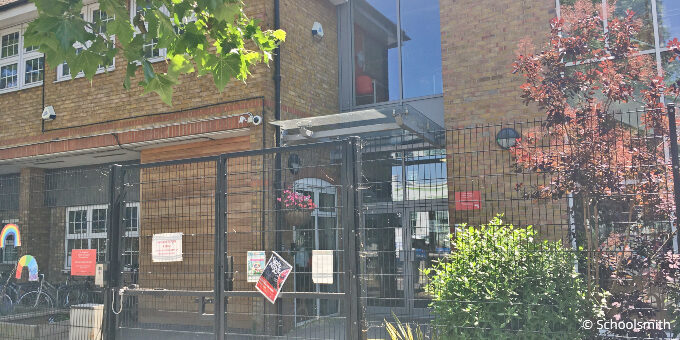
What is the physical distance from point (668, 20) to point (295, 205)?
661 cm

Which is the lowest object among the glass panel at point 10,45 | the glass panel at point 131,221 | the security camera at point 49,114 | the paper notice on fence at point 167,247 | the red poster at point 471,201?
the paper notice on fence at point 167,247

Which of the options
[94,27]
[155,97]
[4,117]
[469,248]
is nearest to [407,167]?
[469,248]

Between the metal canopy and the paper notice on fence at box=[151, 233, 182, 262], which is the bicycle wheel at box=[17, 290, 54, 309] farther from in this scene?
the paper notice on fence at box=[151, 233, 182, 262]

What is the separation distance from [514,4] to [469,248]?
213 inches

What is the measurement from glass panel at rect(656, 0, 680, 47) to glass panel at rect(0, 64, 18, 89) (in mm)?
13551

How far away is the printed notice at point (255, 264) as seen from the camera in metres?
5.91

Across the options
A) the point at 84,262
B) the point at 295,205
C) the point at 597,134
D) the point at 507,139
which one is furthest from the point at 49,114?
the point at 597,134

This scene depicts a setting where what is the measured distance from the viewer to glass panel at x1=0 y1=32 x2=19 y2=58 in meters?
13.6

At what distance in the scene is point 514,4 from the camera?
9.34 meters

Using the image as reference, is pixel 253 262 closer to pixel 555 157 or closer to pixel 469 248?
pixel 469 248

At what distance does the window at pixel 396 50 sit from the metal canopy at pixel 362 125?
158cm

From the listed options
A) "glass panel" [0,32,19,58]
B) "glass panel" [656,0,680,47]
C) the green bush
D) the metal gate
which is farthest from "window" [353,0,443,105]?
"glass panel" [0,32,19,58]

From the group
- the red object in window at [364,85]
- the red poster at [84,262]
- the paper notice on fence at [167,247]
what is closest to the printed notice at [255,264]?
the paper notice on fence at [167,247]

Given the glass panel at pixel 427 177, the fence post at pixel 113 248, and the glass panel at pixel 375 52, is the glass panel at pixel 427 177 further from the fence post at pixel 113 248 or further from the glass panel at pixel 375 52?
the glass panel at pixel 375 52
